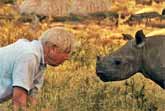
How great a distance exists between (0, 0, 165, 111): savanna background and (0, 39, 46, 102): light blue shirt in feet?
1.15

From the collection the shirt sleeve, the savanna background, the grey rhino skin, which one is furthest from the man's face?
the grey rhino skin

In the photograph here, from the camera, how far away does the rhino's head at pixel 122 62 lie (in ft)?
24.4

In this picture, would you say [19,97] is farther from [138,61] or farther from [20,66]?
[138,61]

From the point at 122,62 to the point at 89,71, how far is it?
1669 millimetres

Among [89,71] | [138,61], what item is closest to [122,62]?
[138,61]

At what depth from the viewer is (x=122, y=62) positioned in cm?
752

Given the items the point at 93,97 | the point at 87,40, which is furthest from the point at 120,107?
the point at 87,40

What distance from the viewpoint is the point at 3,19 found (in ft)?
40.9

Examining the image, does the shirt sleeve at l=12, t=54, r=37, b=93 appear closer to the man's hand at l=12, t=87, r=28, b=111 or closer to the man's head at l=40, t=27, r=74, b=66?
the man's hand at l=12, t=87, r=28, b=111

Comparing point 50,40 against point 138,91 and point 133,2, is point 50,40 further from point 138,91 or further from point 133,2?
point 133,2

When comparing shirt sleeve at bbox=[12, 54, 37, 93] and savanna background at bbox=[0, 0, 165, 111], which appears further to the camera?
savanna background at bbox=[0, 0, 165, 111]

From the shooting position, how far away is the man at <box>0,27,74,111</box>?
5.49 m

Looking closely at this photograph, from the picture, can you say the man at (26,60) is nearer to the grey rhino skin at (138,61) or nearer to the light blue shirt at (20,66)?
the light blue shirt at (20,66)

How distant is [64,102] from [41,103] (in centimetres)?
28
